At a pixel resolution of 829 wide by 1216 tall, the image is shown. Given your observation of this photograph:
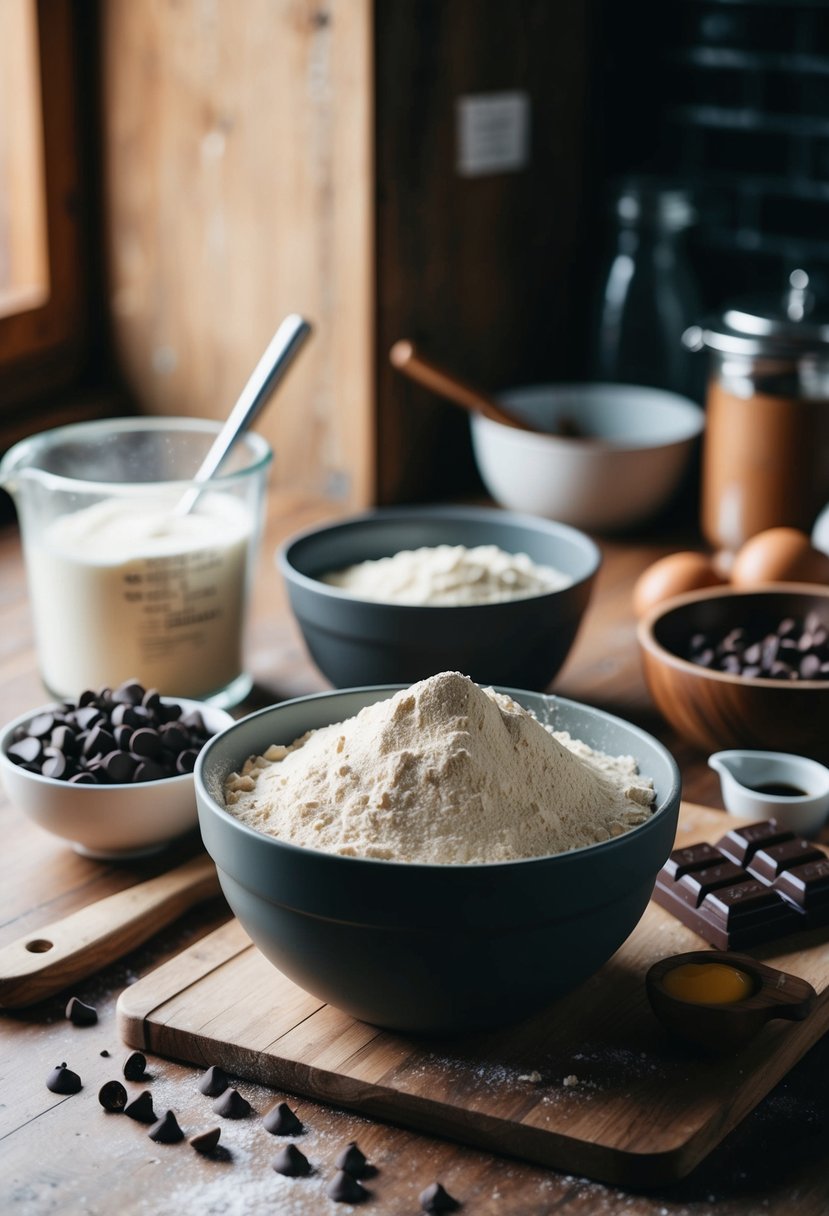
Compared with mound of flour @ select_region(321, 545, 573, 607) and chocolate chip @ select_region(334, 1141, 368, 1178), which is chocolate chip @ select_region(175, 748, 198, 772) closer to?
mound of flour @ select_region(321, 545, 573, 607)

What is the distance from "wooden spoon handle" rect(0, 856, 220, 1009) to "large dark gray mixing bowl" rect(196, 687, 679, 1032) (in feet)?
0.54

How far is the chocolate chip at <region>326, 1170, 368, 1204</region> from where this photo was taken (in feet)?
2.72

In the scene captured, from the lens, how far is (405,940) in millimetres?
864

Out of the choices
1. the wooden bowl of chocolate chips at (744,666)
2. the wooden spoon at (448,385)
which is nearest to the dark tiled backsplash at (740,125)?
the wooden spoon at (448,385)

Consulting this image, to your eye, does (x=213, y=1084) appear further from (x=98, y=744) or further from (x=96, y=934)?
(x=98, y=744)

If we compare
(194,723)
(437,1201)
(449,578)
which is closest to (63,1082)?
(437,1201)

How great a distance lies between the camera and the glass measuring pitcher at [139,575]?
4.38ft

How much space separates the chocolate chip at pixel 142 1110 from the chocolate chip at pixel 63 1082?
45mm

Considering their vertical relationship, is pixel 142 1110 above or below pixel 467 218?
below

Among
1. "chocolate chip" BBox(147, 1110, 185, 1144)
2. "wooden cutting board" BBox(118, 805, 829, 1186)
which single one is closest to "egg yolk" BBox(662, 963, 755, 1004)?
"wooden cutting board" BBox(118, 805, 829, 1186)

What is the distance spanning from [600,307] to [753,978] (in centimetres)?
126

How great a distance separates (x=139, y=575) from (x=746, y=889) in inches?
22.9

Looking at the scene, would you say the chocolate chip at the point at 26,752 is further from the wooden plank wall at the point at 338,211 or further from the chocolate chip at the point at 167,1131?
the wooden plank wall at the point at 338,211

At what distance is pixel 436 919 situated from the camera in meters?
0.85
